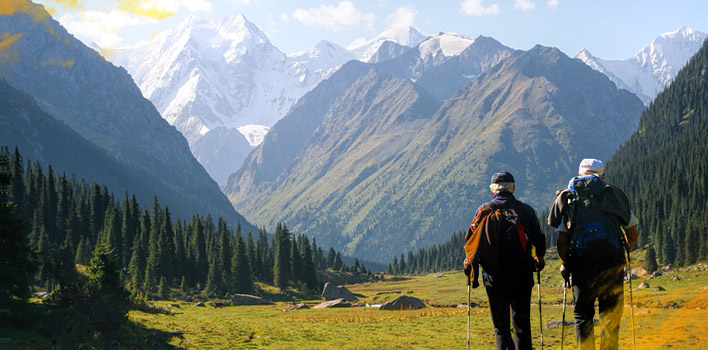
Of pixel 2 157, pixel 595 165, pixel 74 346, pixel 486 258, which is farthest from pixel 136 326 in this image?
pixel 595 165

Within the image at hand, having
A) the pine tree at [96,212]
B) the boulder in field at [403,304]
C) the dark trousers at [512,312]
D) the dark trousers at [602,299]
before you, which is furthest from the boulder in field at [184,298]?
the dark trousers at [602,299]

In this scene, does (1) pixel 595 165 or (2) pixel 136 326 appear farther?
(2) pixel 136 326

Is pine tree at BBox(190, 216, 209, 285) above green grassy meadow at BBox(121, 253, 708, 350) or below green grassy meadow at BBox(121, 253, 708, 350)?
above

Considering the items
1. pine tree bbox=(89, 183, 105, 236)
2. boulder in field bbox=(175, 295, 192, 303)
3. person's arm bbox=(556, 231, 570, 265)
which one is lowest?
boulder in field bbox=(175, 295, 192, 303)

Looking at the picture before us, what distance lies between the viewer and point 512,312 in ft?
44.6

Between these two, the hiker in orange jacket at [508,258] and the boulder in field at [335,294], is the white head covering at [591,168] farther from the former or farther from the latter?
the boulder in field at [335,294]

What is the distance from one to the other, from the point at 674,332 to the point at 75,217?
126 metres

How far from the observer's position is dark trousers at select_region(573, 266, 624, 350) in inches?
517

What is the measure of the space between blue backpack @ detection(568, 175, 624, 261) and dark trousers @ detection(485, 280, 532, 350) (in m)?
1.72

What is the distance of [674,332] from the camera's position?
2278 centimetres

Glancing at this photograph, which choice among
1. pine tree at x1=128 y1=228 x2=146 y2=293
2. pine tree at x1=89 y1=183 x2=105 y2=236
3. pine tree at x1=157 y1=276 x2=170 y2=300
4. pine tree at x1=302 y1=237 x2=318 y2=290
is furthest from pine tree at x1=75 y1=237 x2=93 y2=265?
pine tree at x1=302 y1=237 x2=318 y2=290

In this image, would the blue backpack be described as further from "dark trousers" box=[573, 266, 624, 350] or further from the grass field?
the grass field

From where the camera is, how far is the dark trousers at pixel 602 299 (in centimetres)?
1312

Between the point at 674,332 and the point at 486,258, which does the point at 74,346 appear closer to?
the point at 486,258
